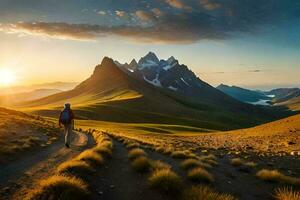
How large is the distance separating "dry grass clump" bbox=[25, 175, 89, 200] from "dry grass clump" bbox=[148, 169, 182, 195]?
3.12 m

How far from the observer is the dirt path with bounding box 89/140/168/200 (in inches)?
513

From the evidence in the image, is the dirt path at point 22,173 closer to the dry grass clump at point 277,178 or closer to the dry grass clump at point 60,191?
the dry grass clump at point 60,191

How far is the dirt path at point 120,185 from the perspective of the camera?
13.0 meters

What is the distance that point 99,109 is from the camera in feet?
586

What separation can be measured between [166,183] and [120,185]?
2345 mm

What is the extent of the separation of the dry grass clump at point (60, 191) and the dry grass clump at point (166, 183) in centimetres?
312

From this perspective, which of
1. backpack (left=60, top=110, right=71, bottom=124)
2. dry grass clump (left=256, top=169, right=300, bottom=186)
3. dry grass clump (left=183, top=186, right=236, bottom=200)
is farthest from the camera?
backpack (left=60, top=110, right=71, bottom=124)

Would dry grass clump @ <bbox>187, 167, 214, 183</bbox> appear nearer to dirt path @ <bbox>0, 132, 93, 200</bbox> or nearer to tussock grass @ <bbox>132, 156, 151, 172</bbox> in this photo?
tussock grass @ <bbox>132, 156, 151, 172</bbox>

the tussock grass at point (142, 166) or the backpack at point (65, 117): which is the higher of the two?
the backpack at point (65, 117)

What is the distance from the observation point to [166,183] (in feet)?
44.7

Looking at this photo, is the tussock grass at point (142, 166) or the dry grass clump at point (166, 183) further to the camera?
the tussock grass at point (142, 166)

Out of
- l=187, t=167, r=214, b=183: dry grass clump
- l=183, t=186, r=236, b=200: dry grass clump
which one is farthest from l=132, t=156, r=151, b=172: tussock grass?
l=183, t=186, r=236, b=200: dry grass clump

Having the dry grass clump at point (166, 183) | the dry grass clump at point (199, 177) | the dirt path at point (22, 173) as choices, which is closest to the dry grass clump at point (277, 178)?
the dry grass clump at point (199, 177)

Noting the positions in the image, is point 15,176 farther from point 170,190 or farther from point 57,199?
point 170,190
